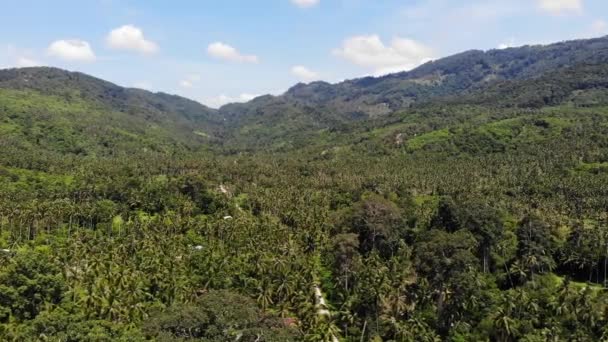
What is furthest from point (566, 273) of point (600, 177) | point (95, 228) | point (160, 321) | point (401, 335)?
point (95, 228)

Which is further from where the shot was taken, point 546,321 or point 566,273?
point 566,273

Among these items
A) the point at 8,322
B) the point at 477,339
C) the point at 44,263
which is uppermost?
the point at 44,263

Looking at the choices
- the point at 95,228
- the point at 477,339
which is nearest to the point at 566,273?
the point at 477,339

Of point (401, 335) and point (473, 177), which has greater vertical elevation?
point (473, 177)

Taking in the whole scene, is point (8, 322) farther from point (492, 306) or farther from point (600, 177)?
point (600, 177)

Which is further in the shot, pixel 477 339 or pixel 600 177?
pixel 600 177

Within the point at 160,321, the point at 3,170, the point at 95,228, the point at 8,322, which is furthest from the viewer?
the point at 3,170

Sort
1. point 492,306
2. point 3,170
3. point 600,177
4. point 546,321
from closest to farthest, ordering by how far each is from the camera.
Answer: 1. point 546,321
2. point 492,306
3. point 600,177
4. point 3,170

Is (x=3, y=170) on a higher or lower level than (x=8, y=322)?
higher

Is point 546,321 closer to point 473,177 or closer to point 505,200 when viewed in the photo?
point 505,200
